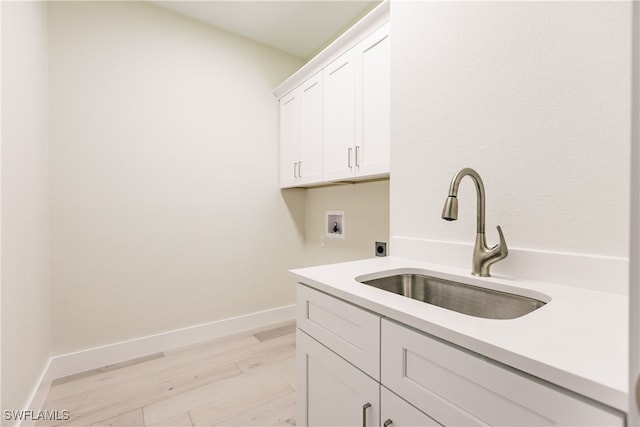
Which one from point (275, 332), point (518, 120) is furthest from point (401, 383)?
point (275, 332)

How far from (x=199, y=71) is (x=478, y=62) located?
2.05 meters

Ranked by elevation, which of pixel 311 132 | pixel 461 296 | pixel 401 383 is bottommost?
pixel 401 383

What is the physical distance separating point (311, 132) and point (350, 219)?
0.75 m

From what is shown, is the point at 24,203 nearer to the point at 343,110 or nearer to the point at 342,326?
→ the point at 342,326

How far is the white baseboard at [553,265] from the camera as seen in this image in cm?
81

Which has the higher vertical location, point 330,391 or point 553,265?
point 553,265

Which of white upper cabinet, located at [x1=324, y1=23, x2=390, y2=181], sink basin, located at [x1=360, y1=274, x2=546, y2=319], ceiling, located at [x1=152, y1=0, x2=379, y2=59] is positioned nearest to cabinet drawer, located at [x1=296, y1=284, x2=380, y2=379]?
sink basin, located at [x1=360, y1=274, x2=546, y2=319]

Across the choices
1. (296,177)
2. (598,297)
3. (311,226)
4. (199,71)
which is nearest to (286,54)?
(199,71)

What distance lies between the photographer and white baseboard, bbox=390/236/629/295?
81 cm

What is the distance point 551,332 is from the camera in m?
0.57

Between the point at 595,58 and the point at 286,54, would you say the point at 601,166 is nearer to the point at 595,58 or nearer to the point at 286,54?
the point at 595,58

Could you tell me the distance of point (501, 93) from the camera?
1.05 metres

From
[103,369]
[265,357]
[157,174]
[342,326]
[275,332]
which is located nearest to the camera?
[342,326]

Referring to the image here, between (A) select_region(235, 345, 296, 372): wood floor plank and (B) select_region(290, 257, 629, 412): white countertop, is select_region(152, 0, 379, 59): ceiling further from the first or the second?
(A) select_region(235, 345, 296, 372): wood floor plank
